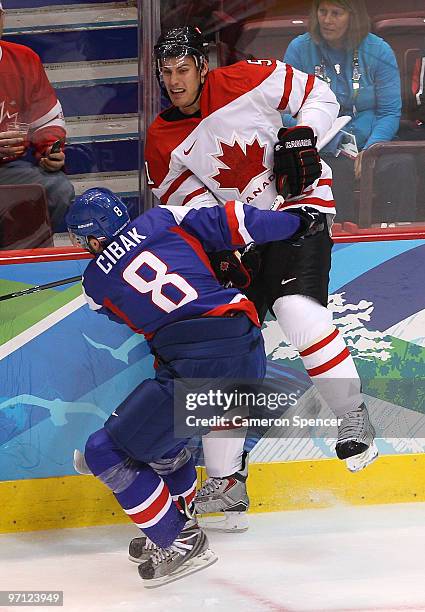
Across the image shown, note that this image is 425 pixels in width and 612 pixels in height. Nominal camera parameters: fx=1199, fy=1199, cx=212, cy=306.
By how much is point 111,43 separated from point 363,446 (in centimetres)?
132

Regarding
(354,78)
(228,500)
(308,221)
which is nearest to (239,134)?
(308,221)

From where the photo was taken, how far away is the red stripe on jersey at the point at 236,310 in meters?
2.93

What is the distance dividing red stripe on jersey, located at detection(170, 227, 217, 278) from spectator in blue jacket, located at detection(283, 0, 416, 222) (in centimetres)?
65

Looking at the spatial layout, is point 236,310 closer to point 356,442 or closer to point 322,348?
point 322,348

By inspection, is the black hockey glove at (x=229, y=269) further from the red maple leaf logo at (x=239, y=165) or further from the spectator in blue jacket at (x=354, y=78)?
the spectator in blue jacket at (x=354, y=78)

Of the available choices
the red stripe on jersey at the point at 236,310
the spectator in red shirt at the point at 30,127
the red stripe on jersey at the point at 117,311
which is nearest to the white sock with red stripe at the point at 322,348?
the red stripe on jersey at the point at 236,310

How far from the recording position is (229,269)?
3.19 metres

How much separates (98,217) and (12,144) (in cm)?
54

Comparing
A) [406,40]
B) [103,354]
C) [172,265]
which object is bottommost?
[103,354]

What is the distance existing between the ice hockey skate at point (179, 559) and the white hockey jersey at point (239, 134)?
90cm

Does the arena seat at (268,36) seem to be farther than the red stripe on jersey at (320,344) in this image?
Yes

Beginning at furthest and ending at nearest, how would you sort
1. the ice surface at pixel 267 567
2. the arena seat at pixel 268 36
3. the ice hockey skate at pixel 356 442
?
1. the arena seat at pixel 268 36
2. the ice hockey skate at pixel 356 442
3. the ice surface at pixel 267 567

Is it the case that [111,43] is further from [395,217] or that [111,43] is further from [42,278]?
[395,217]

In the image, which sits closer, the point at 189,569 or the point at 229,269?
the point at 189,569
